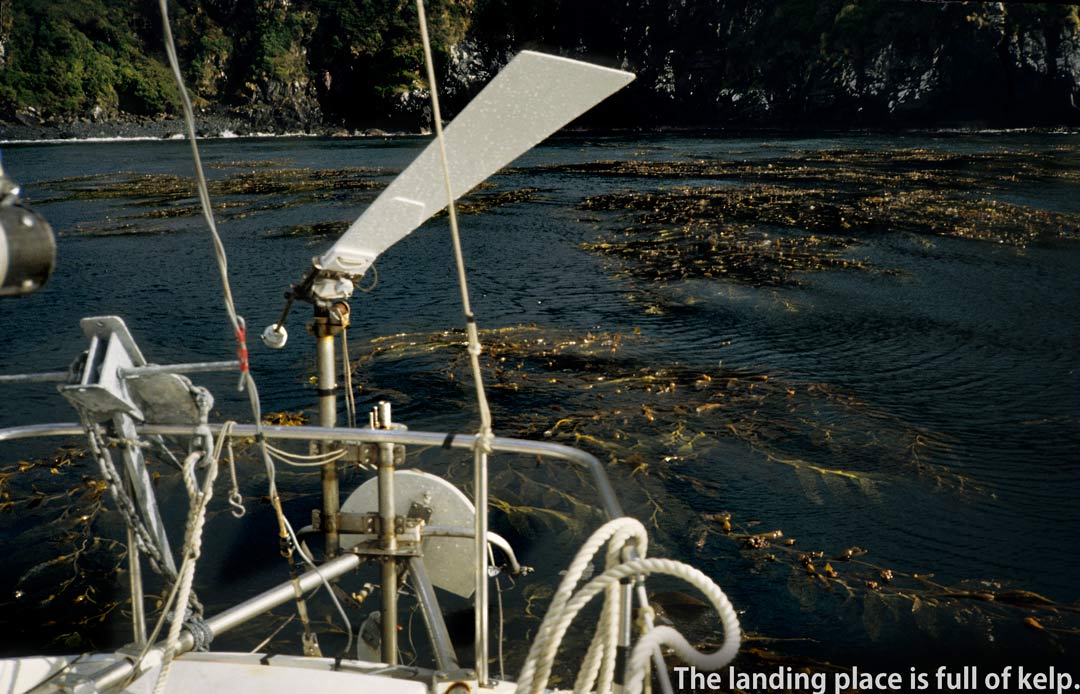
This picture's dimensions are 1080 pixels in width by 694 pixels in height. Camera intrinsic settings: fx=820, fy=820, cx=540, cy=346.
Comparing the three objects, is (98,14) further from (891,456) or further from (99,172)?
(891,456)

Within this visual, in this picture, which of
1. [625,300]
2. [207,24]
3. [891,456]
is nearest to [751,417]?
[891,456]

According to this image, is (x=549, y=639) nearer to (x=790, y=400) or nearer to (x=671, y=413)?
(x=671, y=413)

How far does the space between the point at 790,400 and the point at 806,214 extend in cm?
1967

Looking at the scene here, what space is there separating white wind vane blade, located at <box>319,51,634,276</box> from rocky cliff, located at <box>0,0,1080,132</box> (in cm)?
10002

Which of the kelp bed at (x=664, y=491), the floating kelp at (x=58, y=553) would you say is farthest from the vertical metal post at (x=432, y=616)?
the floating kelp at (x=58, y=553)

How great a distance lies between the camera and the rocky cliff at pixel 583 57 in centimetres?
8862

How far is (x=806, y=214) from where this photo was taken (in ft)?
98.3

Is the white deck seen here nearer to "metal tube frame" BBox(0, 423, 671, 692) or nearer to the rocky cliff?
"metal tube frame" BBox(0, 423, 671, 692)

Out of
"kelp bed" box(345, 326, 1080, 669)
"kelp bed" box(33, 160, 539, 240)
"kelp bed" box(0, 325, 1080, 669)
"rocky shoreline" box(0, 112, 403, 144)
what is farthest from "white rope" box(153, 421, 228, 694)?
"rocky shoreline" box(0, 112, 403, 144)

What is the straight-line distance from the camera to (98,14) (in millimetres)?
145625

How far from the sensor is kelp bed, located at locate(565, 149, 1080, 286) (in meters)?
22.6

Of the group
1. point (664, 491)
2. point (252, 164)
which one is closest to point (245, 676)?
point (664, 491)

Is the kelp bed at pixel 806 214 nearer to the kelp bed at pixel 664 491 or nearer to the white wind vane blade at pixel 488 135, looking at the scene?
the kelp bed at pixel 664 491

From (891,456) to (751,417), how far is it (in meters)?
1.94
